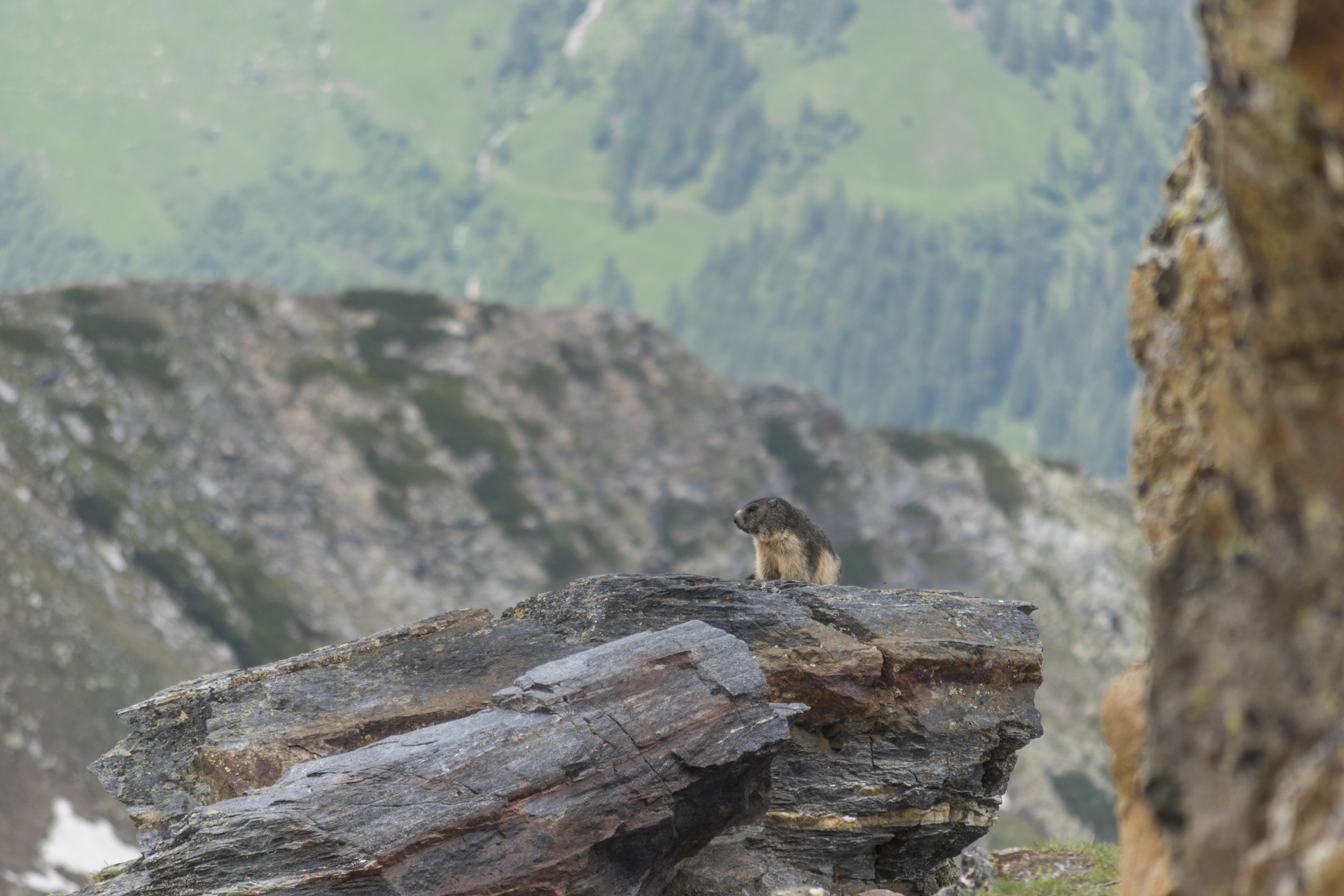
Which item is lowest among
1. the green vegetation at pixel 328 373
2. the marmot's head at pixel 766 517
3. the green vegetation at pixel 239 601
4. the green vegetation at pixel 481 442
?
the green vegetation at pixel 239 601

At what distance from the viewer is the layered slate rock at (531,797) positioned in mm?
15602

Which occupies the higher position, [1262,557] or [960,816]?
[1262,557]

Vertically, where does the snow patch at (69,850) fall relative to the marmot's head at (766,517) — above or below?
below

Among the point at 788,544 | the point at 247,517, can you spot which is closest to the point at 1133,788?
the point at 788,544

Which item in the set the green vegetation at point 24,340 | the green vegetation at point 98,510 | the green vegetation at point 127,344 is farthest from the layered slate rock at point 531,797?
the green vegetation at point 127,344

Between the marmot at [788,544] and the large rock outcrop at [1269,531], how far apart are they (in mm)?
15655

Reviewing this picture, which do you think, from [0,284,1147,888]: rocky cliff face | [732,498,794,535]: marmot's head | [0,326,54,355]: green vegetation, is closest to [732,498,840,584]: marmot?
[732,498,794,535]: marmot's head

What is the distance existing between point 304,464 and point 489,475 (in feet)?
96.0

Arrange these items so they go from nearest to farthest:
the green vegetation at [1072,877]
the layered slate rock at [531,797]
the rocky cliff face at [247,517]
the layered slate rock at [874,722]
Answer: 1. the layered slate rock at [531,797]
2. the layered slate rock at [874,722]
3. the green vegetation at [1072,877]
4. the rocky cliff face at [247,517]

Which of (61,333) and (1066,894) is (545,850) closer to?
(1066,894)

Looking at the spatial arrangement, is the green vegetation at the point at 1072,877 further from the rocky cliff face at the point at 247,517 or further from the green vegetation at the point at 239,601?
the green vegetation at the point at 239,601

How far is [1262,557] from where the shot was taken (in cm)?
905

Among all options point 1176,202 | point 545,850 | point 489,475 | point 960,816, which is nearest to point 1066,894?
point 960,816

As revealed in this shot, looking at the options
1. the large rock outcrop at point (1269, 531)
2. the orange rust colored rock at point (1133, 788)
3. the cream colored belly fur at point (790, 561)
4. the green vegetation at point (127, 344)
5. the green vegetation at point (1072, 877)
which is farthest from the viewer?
the green vegetation at point (127, 344)
